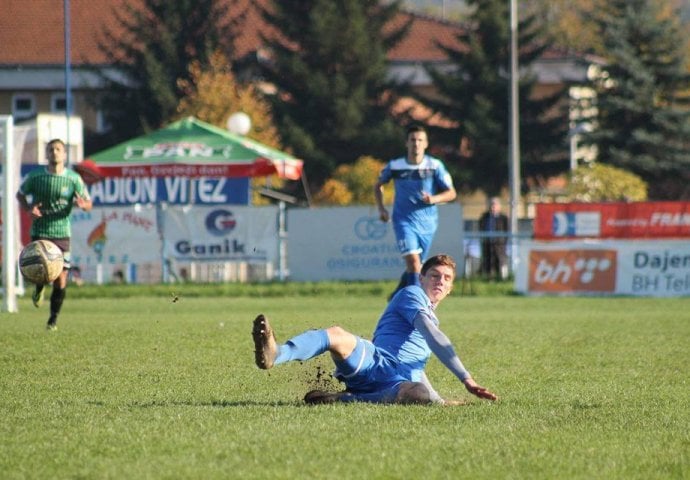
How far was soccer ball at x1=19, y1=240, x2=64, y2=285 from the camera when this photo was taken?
15594 mm

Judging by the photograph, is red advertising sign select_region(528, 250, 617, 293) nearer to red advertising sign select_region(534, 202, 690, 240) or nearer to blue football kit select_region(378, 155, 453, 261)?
red advertising sign select_region(534, 202, 690, 240)

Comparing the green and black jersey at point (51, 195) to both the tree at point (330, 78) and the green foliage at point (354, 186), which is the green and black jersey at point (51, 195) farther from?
the tree at point (330, 78)

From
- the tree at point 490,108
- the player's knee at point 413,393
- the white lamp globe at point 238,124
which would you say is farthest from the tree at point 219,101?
the player's knee at point 413,393

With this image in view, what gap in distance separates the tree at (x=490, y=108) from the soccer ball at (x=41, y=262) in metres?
41.4

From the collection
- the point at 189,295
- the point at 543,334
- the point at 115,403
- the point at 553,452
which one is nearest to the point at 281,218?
the point at 189,295

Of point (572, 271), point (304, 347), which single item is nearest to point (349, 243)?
point (572, 271)

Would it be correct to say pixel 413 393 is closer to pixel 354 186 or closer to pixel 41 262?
pixel 41 262

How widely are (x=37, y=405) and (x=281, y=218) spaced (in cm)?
1943

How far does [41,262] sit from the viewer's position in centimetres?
1559

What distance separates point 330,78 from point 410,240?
1638 inches

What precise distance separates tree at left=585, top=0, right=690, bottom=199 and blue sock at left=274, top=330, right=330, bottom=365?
147ft

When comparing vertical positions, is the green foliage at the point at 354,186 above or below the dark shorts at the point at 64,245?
above

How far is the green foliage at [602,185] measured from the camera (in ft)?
155

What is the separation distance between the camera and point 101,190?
1289 inches
